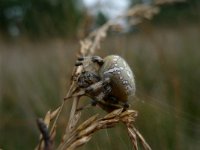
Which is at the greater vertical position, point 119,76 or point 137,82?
point 119,76

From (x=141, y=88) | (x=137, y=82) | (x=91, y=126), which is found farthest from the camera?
(x=137, y=82)

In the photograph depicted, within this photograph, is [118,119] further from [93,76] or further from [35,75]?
[35,75]

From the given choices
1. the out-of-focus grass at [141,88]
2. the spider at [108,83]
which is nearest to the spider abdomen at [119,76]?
the spider at [108,83]

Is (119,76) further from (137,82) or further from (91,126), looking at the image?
(137,82)

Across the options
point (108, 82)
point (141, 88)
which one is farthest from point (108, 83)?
point (141, 88)

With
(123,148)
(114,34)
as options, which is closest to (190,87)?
(114,34)

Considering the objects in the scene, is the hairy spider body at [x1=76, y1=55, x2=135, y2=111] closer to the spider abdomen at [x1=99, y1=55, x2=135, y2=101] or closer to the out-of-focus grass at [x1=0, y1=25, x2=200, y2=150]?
the spider abdomen at [x1=99, y1=55, x2=135, y2=101]

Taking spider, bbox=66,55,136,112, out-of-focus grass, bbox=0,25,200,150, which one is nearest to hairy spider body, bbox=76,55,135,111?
spider, bbox=66,55,136,112
